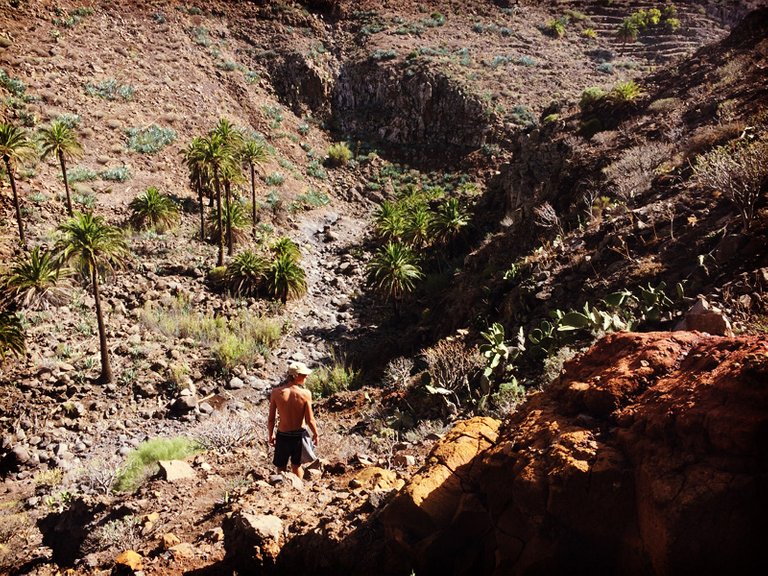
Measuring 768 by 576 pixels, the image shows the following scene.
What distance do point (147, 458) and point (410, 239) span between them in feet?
59.7

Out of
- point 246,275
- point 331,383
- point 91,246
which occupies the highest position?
point 91,246

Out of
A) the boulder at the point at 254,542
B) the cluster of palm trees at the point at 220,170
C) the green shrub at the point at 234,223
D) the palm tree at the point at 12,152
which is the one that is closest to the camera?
the boulder at the point at 254,542

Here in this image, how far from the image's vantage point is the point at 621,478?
123 inches

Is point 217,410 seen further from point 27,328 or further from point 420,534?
point 420,534

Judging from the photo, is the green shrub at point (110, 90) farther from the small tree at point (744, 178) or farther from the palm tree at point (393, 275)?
the small tree at point (744, 178)

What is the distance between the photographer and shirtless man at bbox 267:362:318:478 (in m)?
6.86

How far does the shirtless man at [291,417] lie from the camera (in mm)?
6859

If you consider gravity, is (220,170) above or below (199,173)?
above

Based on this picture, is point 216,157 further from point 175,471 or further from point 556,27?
point 556,27

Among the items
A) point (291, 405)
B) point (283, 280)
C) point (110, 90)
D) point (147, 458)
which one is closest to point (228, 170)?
point (283, 280)

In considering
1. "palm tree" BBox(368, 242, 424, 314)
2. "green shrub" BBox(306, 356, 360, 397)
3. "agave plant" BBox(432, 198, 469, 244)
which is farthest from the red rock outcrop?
"agave plant" BBox(432, 198, 469, 244)

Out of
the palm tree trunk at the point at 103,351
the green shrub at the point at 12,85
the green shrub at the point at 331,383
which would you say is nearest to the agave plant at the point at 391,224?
the green shrub at the point at 331,383

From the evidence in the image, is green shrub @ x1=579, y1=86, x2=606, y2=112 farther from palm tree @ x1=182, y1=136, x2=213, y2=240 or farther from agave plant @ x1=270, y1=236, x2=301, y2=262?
palm tree @ x1=182, y1=136, x2=213, y2=240

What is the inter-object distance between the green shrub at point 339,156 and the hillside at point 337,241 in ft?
0.93
